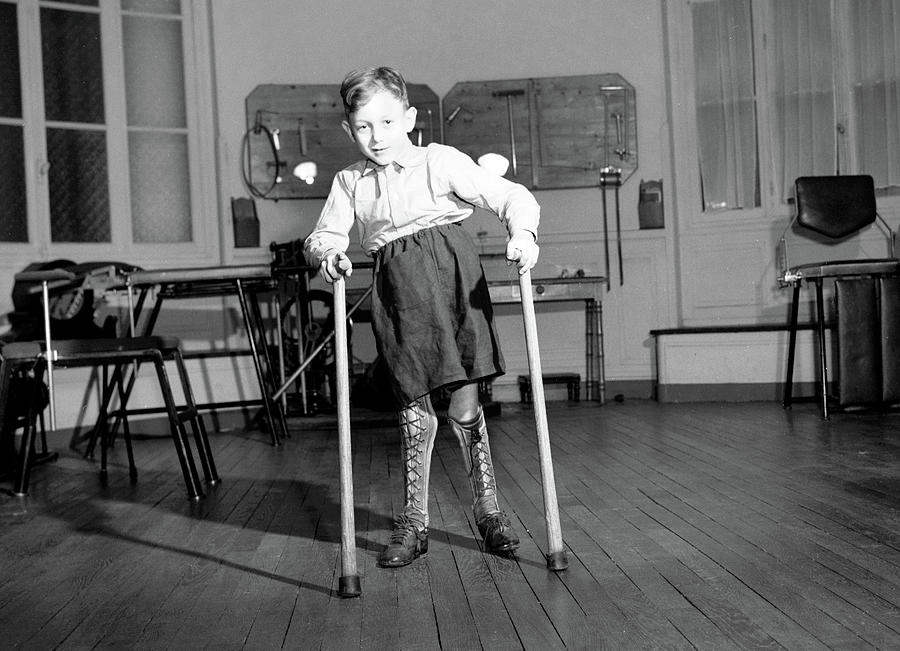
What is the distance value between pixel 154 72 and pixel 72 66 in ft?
1.67

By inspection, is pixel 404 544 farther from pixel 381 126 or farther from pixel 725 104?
pixel 725 104

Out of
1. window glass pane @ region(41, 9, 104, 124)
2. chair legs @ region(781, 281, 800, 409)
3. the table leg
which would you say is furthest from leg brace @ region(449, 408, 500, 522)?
window glass pane @ region(41, 9, 104, 124)

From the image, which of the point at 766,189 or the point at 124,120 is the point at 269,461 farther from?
the point at 766,189

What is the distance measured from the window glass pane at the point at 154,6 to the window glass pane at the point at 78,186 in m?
0.86

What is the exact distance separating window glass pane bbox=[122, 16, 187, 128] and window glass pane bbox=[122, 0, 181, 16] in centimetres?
6

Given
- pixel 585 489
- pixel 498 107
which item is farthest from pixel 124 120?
pixel 585 489

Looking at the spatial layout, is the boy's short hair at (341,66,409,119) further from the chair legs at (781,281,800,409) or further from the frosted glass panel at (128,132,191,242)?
the frosted glass panel at (128,132,191,242)

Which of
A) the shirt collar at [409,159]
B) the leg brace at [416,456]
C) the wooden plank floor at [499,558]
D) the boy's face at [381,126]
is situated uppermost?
the boy's face at [381,126]

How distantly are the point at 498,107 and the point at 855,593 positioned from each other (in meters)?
5.00

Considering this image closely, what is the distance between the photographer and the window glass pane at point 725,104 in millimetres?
6137

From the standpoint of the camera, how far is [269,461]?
4.01 meters

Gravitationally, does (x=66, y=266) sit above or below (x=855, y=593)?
above

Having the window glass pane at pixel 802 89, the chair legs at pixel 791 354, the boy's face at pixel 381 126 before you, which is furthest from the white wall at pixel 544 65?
the boy's face at pixel 381 126

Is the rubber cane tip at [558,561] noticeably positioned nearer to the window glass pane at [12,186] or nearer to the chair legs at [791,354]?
the chair legs at [791,354]
